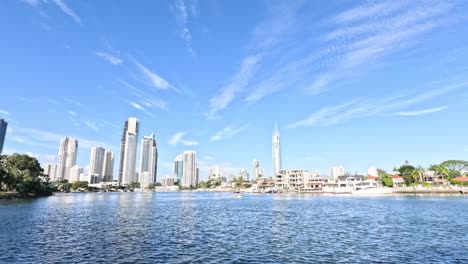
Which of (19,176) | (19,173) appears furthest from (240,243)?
(19,173)

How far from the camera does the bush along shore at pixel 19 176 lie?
456 ft

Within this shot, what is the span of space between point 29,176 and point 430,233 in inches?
6837

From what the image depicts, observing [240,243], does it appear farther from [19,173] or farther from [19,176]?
[19,173]

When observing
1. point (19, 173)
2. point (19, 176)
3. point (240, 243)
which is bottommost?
point (240, 243)

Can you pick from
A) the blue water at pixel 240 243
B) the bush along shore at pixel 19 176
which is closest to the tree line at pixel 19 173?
the bush along shore at pixel 19 176

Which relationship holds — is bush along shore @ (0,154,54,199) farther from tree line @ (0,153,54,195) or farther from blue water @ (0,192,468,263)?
blue water @ (0,192,468,263)

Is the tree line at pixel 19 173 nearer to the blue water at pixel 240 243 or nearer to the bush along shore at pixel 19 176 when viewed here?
the bush along shore at pixel 19 176

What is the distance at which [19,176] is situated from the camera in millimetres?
144875

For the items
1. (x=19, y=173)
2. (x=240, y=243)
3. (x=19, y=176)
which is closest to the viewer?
(x=240, y=243)

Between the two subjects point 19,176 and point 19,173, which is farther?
point 19,173

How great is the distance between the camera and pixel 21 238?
Result: 39906 millimetres

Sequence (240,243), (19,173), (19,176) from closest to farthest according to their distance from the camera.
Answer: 1. (240,243)
2. (19,176)
3. (19,173)

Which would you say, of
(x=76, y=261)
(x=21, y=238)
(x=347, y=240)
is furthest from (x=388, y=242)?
(x=21, y=238)

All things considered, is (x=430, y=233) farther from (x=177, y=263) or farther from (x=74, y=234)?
(x=74, y=234)
